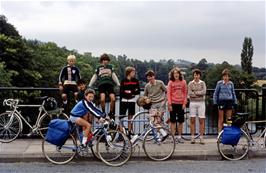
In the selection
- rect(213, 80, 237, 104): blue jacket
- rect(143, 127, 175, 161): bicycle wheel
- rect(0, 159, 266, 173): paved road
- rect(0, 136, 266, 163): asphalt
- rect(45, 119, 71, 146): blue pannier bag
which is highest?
rect(213, 80, 237, 104): blue jacket

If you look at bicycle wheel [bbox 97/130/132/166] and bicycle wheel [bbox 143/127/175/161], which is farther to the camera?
bicycle wheel [bbox 143/127/175/161]

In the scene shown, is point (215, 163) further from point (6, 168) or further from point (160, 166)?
point (6, 168)

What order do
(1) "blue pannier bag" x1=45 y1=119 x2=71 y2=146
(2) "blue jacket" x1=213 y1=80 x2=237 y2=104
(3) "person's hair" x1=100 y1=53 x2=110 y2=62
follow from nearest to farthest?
(1) "blue pannier bag" x1=45 y1=119 x2=71 y2=146 → (3) "person's hair" x1=100 y1=53 x2=110 y2=62 → (2) "blue jacket" x1=213 y1=80 x2=237 y2=104

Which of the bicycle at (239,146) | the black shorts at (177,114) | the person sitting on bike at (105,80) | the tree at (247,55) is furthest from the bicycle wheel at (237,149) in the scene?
the tree at (247,55)

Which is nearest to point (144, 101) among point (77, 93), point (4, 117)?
point (77, 93)

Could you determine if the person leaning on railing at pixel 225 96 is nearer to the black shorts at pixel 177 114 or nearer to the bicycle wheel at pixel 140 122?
the black shorts at pixel 177 114

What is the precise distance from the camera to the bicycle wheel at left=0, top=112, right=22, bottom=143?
10672 millimetres

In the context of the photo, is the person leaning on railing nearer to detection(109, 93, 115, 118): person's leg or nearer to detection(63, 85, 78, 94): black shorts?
detection(109, 93, 115, 118): person's leg

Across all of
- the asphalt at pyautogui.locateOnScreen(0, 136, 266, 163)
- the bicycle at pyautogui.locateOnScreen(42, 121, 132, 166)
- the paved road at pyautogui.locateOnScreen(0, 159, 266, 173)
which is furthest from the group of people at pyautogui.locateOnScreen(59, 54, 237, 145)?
the paved road at pyautogui.locateOnScreen(0, 159, 266, 173)

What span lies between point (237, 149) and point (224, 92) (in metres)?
1.63

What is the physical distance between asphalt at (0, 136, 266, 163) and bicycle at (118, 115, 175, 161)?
0.59ft

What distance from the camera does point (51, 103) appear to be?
35.2 ft

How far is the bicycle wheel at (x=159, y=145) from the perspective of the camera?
9422mm

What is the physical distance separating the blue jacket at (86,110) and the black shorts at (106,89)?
52.5 inches
